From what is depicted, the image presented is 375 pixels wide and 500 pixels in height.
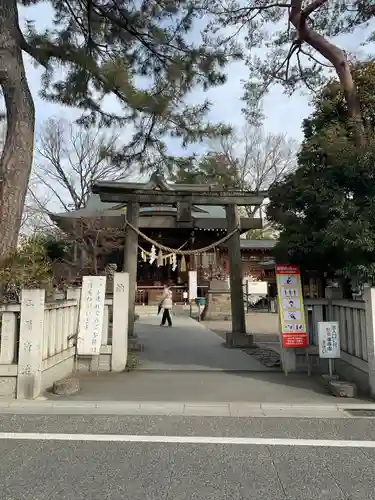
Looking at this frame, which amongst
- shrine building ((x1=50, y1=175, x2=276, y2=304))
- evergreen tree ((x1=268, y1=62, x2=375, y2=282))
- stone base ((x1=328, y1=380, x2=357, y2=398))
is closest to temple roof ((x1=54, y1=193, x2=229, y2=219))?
shrine building ((x1=50, y1=175, x2=276, y2=304))

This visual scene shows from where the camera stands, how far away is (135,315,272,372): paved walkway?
31.6 feet

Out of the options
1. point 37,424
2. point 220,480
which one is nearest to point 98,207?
point 37,424

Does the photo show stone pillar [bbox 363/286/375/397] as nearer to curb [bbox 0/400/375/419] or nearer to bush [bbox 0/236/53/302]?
curb [bbox 0/400/375/419]

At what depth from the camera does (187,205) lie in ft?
41.3

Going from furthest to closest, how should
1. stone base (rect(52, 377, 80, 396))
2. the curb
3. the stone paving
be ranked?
the stone paving < stone base (rect(52, 377, 80, 396)) < the curb

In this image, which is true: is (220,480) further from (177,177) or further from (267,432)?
(177,177)

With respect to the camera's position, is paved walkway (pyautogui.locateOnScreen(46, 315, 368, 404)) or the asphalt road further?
paved walkway (pyautogui.locateOnScreen(46, 315, 368, 404))

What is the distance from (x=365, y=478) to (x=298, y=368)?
5.31 meters

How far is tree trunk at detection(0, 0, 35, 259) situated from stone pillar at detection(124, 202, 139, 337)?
10.8 ft

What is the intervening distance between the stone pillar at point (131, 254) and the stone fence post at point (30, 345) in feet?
14.9

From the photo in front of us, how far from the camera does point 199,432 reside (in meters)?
5.39

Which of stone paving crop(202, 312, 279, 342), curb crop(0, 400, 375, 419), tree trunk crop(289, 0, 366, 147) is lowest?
curb crop(0, 400, 375, 419)

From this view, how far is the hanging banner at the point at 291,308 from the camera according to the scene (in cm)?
875

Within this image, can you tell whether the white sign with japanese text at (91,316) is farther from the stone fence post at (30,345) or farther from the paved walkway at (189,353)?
the stone fence post at (30,345)
